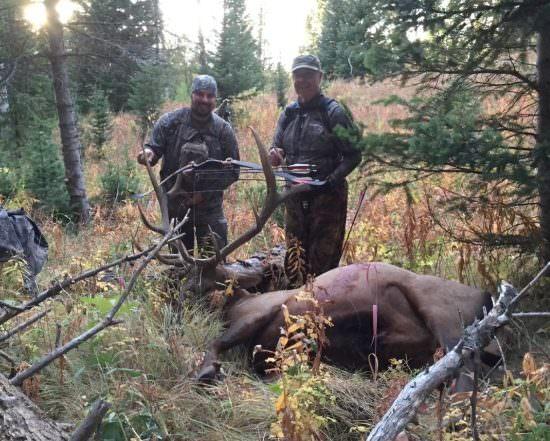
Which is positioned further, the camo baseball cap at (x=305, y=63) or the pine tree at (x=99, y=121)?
the pine tree at (x=99, y=121)

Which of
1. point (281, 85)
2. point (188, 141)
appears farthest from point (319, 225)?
point (281, 85)

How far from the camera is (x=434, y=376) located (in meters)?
2.07

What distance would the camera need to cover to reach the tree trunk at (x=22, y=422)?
230cm

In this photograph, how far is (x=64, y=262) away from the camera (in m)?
6.75

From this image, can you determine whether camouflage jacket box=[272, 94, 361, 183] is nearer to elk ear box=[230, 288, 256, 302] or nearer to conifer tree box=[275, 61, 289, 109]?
elk ear box=[230, 288, 256, 302]

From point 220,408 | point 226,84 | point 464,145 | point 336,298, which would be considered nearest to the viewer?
point 220,408

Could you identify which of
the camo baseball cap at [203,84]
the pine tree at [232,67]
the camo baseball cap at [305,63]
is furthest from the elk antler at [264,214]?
the pine tree at [232,67]

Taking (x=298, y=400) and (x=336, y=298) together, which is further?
(x=336, y=298)

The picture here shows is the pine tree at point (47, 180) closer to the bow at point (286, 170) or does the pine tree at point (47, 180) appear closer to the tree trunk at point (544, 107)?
the bow at point (286, 170)

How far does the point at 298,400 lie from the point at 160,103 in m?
15.1

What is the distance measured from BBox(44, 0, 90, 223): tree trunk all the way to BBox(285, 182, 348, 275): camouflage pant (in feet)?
17.2

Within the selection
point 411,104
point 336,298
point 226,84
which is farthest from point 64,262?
point 226,84

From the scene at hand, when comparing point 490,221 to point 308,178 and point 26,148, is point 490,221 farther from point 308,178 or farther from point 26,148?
point 26,148

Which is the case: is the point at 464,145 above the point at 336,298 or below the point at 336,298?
above
